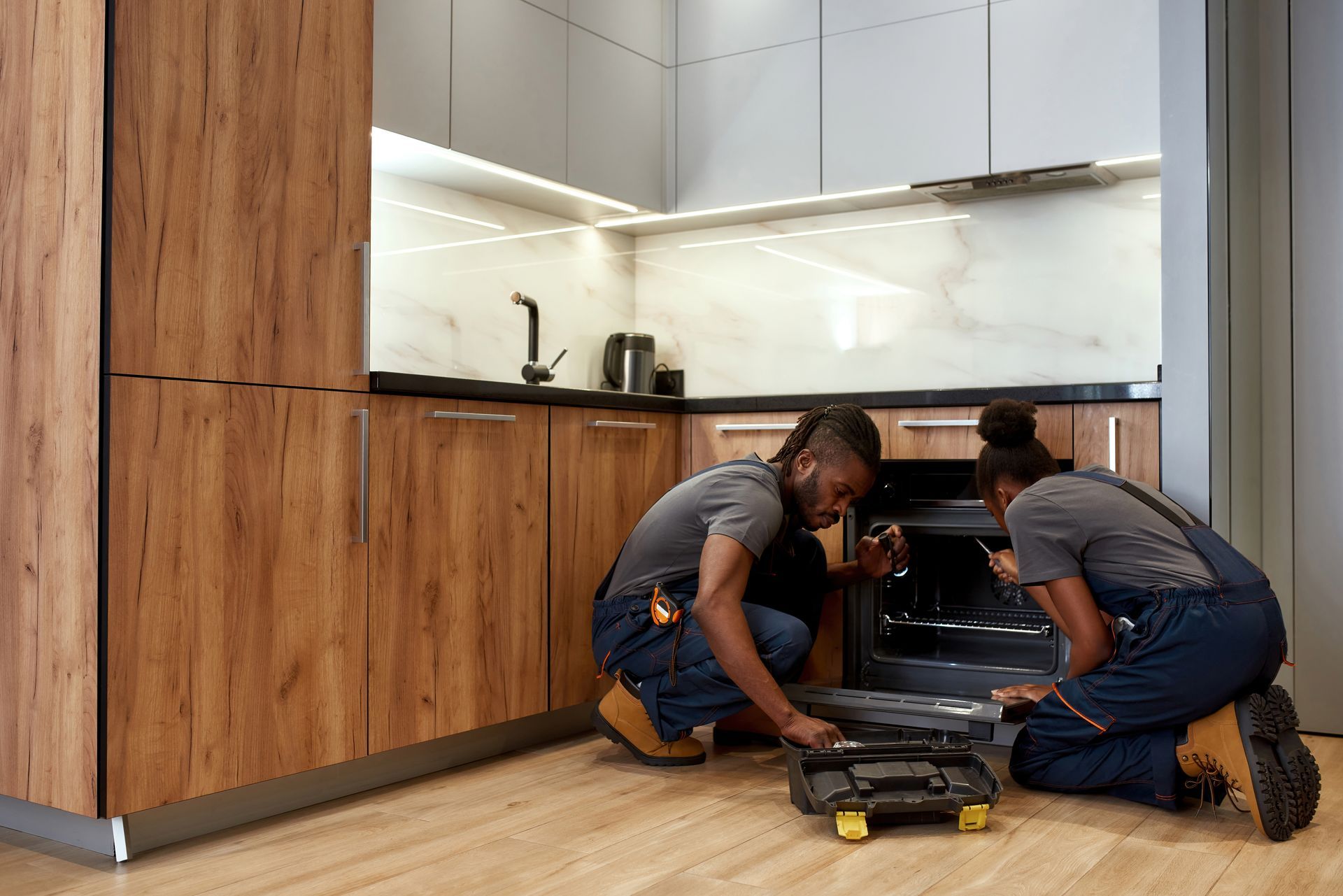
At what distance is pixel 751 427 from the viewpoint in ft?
11.3

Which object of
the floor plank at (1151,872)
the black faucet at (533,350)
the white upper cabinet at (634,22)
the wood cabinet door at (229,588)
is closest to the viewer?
the floor plank at (1151,872)

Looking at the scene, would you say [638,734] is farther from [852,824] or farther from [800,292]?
[800,292]

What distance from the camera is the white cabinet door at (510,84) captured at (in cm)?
326

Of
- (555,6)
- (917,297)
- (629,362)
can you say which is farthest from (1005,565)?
(555,6)

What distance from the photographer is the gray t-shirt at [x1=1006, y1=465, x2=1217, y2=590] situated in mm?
2398

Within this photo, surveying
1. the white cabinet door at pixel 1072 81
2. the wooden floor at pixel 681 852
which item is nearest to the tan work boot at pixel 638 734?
the wooden floor at pixel 681 852

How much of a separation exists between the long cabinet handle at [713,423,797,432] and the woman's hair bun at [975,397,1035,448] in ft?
2.28

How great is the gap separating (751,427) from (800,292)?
0.72m

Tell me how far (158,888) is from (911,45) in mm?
2969

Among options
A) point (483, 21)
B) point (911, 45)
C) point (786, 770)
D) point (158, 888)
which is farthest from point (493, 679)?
point (911, 45)

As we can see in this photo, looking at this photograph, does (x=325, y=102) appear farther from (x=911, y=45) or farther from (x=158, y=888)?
(x=911, y=45)

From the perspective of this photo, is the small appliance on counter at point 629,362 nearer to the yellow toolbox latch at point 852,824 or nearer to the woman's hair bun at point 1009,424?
the woman's hair bun at point 1009,424

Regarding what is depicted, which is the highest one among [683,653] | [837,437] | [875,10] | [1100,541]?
[875,10]

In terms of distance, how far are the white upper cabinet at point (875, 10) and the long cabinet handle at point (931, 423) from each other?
1.28 meters
